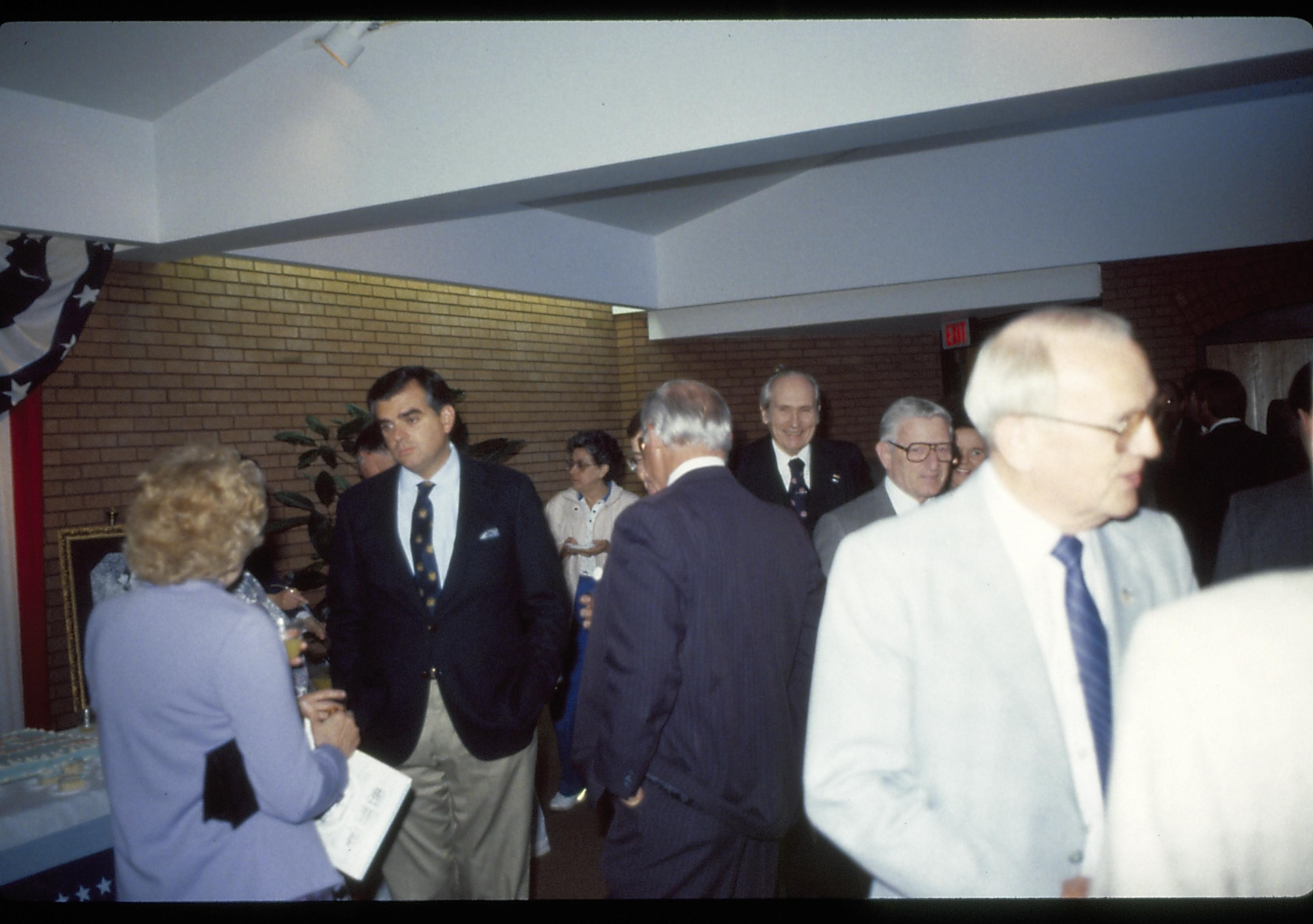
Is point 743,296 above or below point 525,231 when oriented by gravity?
below

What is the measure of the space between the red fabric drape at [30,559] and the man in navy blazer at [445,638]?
9.54ft

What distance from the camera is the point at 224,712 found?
4.74ft

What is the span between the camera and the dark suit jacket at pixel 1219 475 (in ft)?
9.65

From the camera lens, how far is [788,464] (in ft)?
12.5

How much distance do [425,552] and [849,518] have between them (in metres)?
1.45

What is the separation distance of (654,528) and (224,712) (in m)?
0.95

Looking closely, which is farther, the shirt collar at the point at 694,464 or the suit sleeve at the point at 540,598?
the suit sleeve at the point at 540,598

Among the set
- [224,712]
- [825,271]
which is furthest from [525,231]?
[224,712]

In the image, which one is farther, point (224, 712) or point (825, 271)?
point (825, 271)

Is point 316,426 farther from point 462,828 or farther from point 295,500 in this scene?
point 462,828

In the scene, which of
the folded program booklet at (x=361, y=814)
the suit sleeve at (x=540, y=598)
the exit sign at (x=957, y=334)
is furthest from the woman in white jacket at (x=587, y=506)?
the exit sign at (x=957, y=334)

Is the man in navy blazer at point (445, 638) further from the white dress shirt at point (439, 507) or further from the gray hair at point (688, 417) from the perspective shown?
the gray hair at point (688, 417)

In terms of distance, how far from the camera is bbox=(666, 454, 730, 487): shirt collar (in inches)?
82.5

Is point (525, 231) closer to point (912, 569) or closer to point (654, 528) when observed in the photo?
point (654, 528)
